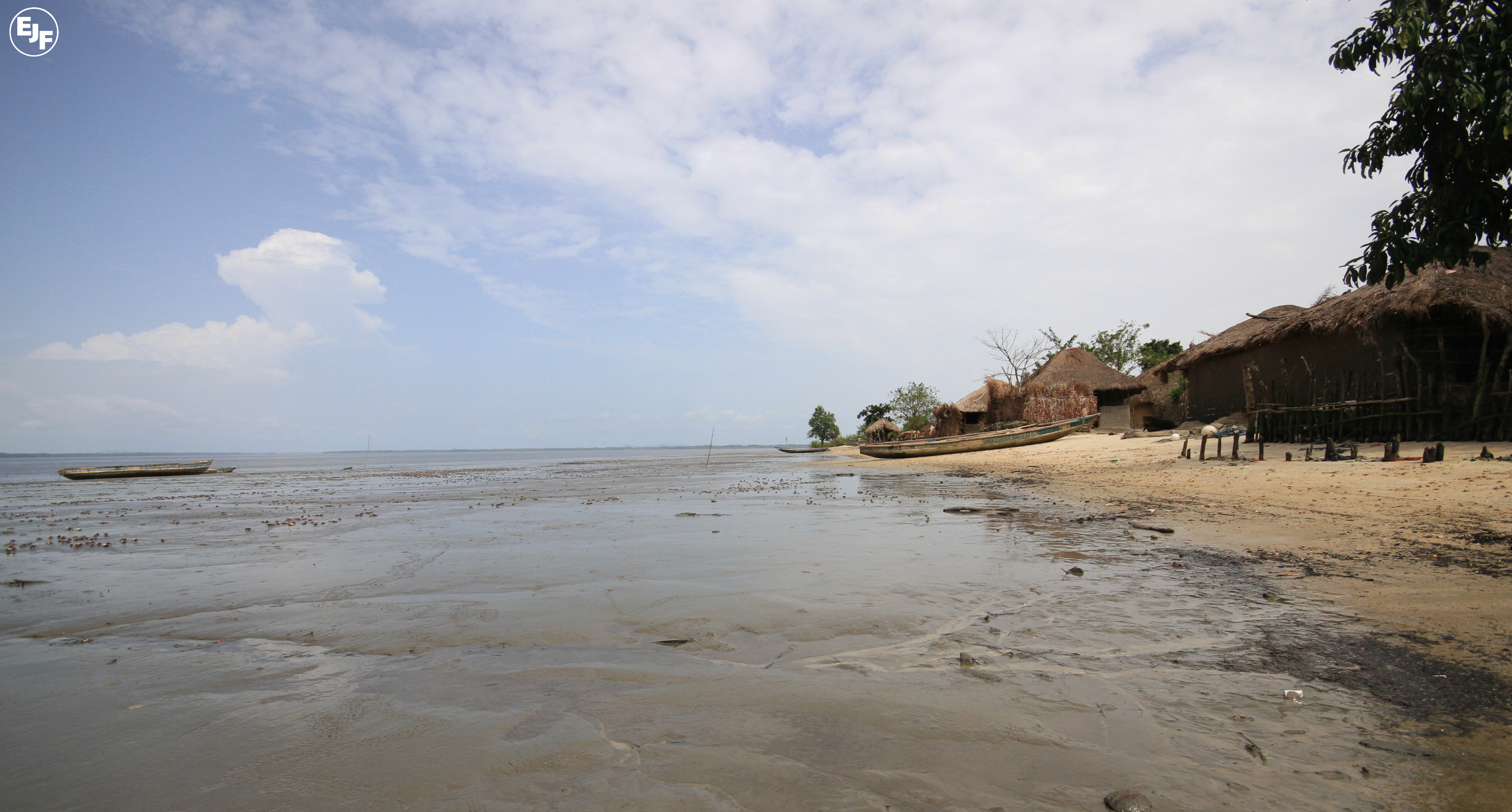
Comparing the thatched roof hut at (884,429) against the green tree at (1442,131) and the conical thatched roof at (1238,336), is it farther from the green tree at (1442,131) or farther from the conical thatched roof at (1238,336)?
the green tree at (1442,131)

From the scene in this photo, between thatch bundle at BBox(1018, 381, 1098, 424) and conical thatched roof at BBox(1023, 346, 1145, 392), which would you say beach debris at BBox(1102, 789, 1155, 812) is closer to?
thatch bundle at BBox(1018, 381, 1098, 424)

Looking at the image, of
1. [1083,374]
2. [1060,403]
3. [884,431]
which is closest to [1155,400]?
[1083,374]

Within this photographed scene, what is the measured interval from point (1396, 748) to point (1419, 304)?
17.0 meters

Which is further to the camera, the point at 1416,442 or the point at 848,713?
the point at 1416,442

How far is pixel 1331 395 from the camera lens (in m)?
17.0

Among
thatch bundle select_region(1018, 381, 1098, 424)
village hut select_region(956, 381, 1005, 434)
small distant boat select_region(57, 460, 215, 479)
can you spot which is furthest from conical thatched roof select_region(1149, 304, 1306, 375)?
small distant boat select_region(57, 460, 215, 479)

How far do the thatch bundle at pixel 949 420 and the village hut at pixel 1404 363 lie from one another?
21.4 m

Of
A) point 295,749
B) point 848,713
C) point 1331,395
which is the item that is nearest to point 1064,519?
point 848,713

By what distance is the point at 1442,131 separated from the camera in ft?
19.4

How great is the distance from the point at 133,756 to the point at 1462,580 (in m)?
8.13

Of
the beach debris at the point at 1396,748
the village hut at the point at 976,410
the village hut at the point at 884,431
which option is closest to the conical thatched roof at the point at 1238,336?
A: the village hut at the point at 976,410

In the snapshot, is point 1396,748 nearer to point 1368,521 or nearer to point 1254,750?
point 1254,750

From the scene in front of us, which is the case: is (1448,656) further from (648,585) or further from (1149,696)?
(648,585)

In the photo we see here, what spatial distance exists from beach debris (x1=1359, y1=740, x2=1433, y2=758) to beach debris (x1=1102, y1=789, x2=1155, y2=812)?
1091 mm
